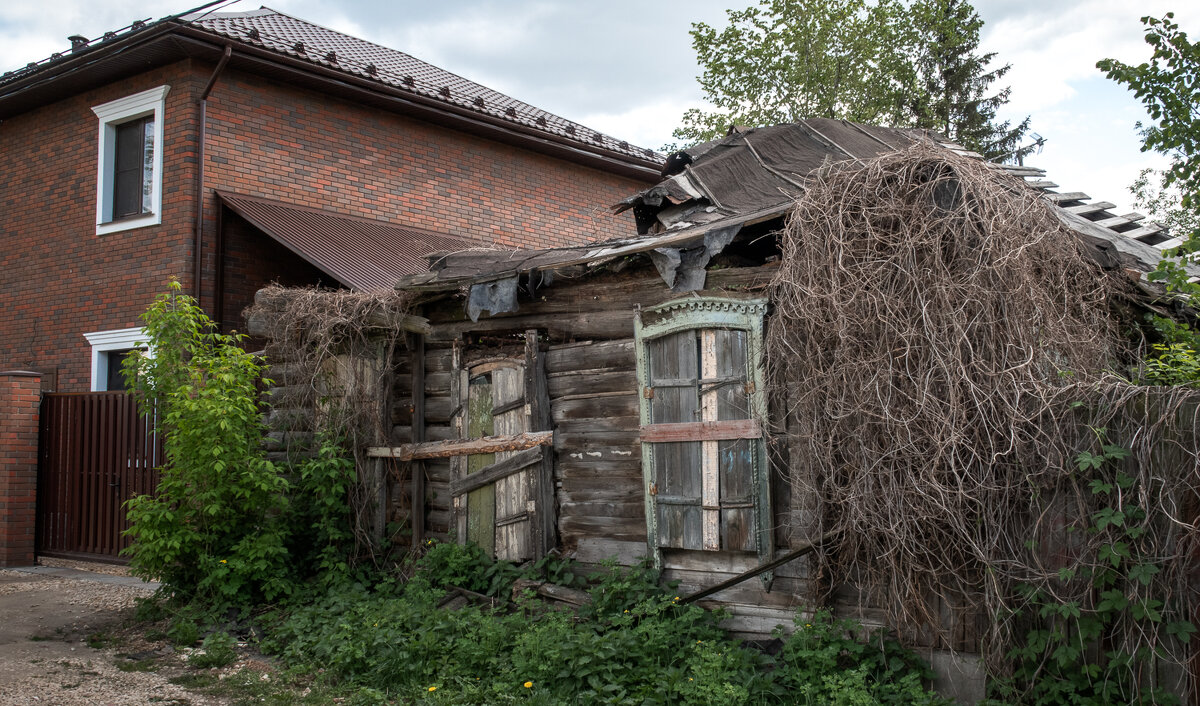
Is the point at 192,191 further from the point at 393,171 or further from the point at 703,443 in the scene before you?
the point at 703,443

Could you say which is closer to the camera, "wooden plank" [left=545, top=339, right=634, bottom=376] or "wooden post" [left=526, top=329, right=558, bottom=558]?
"wooden plank" [left=545, top=339, right=634, bottom=376]

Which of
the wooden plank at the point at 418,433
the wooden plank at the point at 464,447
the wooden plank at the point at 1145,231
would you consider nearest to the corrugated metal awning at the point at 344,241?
the wooden plank at the point at 418,433

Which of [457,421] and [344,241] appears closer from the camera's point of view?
[457,421]

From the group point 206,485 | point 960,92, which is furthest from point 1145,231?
point 960,92

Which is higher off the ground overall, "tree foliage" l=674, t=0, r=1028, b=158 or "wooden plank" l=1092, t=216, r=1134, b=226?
"tree foliage" l=674, t=0, r=1028, b=158

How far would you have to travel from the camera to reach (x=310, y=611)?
7477mm

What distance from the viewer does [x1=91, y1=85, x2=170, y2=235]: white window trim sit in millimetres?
11445

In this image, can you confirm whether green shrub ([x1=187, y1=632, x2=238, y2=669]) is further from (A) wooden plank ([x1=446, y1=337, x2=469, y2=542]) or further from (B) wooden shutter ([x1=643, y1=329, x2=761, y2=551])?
(B) wooden shutter ([x1=643, y1=329, x2=761, y2=551])

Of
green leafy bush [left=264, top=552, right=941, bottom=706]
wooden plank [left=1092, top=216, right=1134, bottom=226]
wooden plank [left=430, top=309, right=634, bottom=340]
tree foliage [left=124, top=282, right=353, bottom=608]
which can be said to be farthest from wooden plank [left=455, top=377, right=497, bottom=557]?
wooden plank [left=1092, top=216, right=1134, bottom=226]

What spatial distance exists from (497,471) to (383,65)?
9165mm

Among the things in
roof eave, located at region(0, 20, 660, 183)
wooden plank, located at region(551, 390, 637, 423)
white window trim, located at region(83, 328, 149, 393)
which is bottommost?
wooden plank, located at region(551, 390, 637, 423)

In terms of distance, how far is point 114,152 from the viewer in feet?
40.7

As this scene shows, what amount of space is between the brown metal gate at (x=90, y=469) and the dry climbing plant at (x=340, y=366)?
275 centimetres

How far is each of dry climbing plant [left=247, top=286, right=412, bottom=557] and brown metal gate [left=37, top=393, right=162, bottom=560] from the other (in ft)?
9.02
